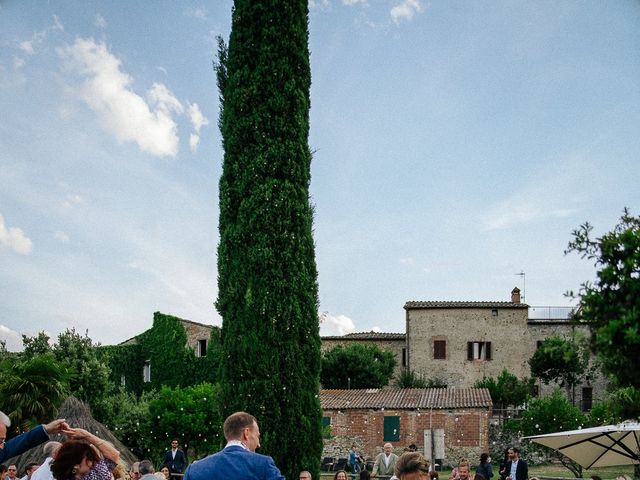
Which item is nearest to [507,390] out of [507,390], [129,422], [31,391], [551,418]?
[507,390]

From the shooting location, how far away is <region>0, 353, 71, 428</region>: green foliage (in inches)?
742

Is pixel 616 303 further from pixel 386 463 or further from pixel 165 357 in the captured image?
pixel 165 357

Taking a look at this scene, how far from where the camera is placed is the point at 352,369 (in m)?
43.0

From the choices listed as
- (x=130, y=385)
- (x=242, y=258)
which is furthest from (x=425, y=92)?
(x=130, y=385)

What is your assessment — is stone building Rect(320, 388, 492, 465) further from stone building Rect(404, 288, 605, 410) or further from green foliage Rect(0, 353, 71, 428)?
green foliage Rect(0, 353, 71, 428)

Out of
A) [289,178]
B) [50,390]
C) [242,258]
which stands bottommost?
[50,390]

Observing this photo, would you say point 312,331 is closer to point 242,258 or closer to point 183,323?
point 242,258

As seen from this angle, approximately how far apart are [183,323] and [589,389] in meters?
24.3

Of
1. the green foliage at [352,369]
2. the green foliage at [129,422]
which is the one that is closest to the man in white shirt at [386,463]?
the green foliage at [129,422]

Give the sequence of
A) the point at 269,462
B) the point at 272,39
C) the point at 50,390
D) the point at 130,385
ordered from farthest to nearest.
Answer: the point at 130,385 < the point at 50,390 < the point at 272,39 < the point at 269,462

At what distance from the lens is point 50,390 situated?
1977 centimetres

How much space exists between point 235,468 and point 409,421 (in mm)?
31603

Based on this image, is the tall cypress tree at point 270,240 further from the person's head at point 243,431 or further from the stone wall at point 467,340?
the stone wall at point 467,340

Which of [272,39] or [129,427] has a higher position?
[272,39]
